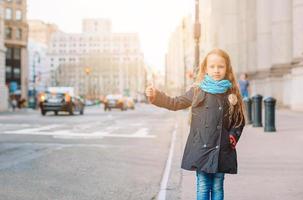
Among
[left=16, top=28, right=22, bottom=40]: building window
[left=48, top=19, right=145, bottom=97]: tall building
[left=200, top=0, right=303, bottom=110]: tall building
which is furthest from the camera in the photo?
[left=48, top=19, right=145, bottom=97]: tall building

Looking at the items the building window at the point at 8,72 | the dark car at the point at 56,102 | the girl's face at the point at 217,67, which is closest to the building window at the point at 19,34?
the building window at the point at 8,72

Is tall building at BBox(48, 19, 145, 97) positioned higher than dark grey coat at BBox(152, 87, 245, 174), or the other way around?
tall building at BBox(48, 19, 145, 97)

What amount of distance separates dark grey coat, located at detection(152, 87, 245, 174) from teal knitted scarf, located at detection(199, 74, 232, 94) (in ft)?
0.20

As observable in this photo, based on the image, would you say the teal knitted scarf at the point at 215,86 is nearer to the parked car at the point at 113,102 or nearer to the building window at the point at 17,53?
the parked car at the point at 113,102

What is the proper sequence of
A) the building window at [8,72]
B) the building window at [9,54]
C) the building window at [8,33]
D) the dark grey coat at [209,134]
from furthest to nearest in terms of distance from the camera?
the building window at [8,72] → the building window at [9,54] → the building window at [8,33] → the dark grey coat at [209,134]

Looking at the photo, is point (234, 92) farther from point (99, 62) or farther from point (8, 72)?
point (99, 62)

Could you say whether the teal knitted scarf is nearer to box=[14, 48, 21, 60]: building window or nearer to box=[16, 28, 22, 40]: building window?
box=[16, 28, 22, 40]: building window

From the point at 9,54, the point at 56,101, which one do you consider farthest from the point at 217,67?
the point at 9,54

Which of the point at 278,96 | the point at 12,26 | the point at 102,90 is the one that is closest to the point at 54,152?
the point at 278,96

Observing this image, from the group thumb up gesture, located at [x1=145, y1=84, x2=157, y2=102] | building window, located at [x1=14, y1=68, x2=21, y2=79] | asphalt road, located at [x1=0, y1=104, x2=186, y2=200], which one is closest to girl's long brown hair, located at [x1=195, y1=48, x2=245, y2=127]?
thumb up gesture, located at [x1=145, y1=84, x2=157, y2=102]

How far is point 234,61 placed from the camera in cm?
4659

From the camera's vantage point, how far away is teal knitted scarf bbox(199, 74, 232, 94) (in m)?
4.04

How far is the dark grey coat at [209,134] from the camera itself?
400 cm

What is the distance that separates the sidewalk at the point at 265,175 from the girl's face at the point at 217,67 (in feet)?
6.57
